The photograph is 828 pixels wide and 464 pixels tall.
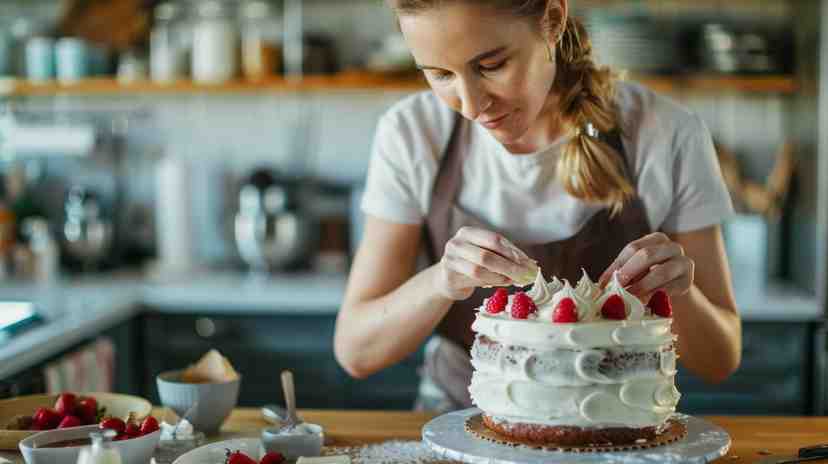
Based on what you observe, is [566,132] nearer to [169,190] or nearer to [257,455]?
[257,455]

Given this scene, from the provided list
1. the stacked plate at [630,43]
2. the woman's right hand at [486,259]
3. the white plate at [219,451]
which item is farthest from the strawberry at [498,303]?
the stacked plate at [630,43]

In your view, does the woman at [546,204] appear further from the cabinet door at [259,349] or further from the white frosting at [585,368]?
the cabinet door at [259,349]

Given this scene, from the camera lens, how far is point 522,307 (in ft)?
4.58

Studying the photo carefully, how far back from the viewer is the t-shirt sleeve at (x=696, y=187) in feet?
5.85

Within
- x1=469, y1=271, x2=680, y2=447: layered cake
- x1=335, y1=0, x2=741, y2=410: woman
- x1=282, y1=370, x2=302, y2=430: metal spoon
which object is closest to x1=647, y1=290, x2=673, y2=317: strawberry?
x1=469, y1=271, x2=680, y2=447: layered cake

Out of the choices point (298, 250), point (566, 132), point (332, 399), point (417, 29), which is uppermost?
point (417, 29)

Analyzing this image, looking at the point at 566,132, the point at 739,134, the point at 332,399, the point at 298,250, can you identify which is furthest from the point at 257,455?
the point at 739,134

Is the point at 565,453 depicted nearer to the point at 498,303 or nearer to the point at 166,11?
the point at 498,303

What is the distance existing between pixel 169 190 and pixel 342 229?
604 mm

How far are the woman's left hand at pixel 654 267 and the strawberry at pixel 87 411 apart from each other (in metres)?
0.76

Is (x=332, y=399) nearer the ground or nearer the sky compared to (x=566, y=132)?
nearer the ground

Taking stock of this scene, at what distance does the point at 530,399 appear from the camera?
138 cm

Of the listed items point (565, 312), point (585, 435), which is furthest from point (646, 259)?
point (585, 435)

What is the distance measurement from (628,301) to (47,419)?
2.64 ft
